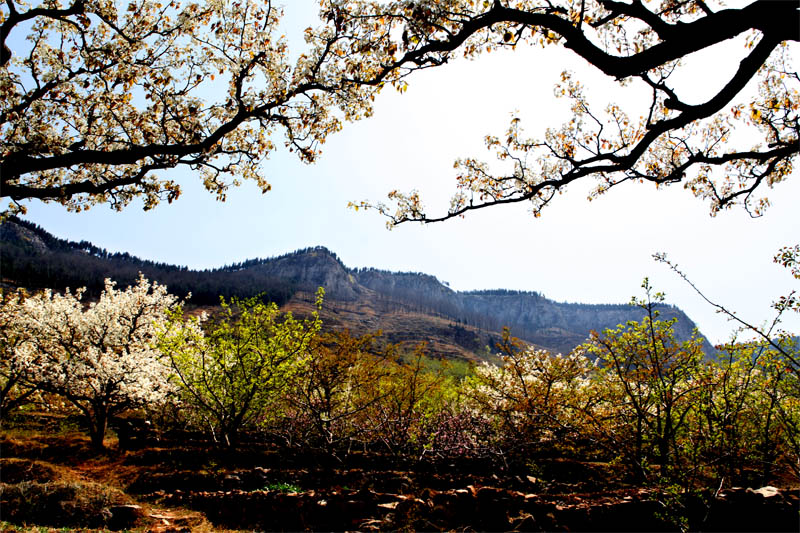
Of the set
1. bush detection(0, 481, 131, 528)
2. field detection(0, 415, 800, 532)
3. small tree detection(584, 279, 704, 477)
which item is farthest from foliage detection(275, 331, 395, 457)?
small tree detection(584, 279, 704, 477)

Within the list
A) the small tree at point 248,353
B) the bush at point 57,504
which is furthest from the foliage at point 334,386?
the bush at point 57,504

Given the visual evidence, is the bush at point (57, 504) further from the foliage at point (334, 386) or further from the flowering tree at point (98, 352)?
the flowering tree at point (98, 352)

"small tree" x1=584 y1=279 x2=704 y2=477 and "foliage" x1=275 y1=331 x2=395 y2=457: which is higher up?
"small tree" x1=584 y1=279 x2=704 y2=477

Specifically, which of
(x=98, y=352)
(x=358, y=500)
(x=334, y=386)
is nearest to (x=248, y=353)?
(x=334, y=386)

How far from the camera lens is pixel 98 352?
16.1 meters

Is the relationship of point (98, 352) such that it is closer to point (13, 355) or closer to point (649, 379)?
point (13, 355)

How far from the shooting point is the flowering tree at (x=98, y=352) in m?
15.1

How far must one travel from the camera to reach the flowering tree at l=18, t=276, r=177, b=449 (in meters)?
15.1

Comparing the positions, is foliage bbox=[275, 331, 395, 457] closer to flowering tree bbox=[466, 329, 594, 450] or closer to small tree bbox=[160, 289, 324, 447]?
small tree bbox=[160, 289, 324, 447]

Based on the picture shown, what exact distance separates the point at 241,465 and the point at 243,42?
12.2 meters

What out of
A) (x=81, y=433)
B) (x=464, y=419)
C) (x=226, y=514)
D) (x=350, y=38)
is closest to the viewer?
(x=350, y=38)

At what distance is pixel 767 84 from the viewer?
251 inches

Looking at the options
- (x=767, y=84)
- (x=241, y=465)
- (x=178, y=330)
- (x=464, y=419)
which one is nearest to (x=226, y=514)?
(x=241, y=465)

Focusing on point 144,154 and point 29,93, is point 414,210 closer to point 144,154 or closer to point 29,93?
point 144,154
